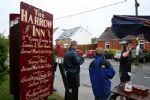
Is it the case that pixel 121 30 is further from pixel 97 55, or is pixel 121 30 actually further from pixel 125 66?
pixel 125 66

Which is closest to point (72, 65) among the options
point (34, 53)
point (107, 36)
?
point (34, 53)

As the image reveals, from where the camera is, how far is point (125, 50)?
1084cm

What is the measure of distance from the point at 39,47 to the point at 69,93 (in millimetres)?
2546

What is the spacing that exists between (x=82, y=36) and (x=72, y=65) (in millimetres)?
75228

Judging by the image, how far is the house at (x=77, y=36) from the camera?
83.6 m

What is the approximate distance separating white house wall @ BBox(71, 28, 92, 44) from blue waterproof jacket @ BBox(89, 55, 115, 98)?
73.9 metres

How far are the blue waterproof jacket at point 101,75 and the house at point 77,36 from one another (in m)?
73.5

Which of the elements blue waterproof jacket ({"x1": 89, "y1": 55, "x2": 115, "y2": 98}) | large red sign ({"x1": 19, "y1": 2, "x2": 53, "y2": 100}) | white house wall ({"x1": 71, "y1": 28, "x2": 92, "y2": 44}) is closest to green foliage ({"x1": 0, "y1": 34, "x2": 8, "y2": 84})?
large red sign ({"x1": 19, "y1": 2, "x2": 53, "y2": 100})

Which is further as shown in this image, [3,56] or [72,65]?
[72,65]

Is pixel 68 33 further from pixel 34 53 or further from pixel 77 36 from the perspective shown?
pixel 34 53

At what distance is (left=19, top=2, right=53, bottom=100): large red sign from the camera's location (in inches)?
285

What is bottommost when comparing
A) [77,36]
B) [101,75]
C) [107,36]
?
[101,75]

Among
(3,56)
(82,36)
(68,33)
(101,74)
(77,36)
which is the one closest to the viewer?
(101,74)

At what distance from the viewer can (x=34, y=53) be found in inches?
305
